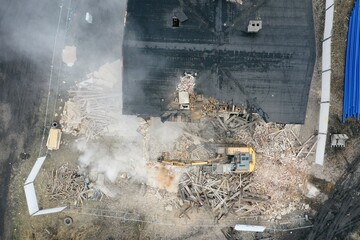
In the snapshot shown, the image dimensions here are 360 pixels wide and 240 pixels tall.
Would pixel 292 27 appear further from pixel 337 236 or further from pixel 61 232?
pixel 61 232

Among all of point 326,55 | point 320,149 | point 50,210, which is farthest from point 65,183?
point 326,55

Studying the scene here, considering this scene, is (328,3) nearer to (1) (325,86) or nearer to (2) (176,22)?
(1) (325,86)

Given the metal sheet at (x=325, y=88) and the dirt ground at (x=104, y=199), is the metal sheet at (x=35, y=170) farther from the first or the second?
the metal sheet at (x=325, y=88)

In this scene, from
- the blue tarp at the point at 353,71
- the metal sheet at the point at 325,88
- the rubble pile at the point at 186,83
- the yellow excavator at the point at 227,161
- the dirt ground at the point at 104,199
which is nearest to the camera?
the rubble pile at the point at 186,83

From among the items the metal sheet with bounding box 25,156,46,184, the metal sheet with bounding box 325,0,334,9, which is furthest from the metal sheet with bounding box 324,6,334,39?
the metal sheet with bounding box 25,156,46,184

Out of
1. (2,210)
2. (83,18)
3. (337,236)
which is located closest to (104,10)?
(83,18)

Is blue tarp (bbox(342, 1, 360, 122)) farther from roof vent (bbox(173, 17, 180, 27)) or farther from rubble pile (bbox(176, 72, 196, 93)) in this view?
roof vent (bbox(173, 17, 180, 27))

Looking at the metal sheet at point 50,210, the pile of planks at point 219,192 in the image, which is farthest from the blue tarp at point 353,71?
the metal sheet at point 50,210

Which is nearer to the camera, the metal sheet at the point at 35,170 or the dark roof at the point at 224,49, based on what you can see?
the dark roof at the point at 224,49
